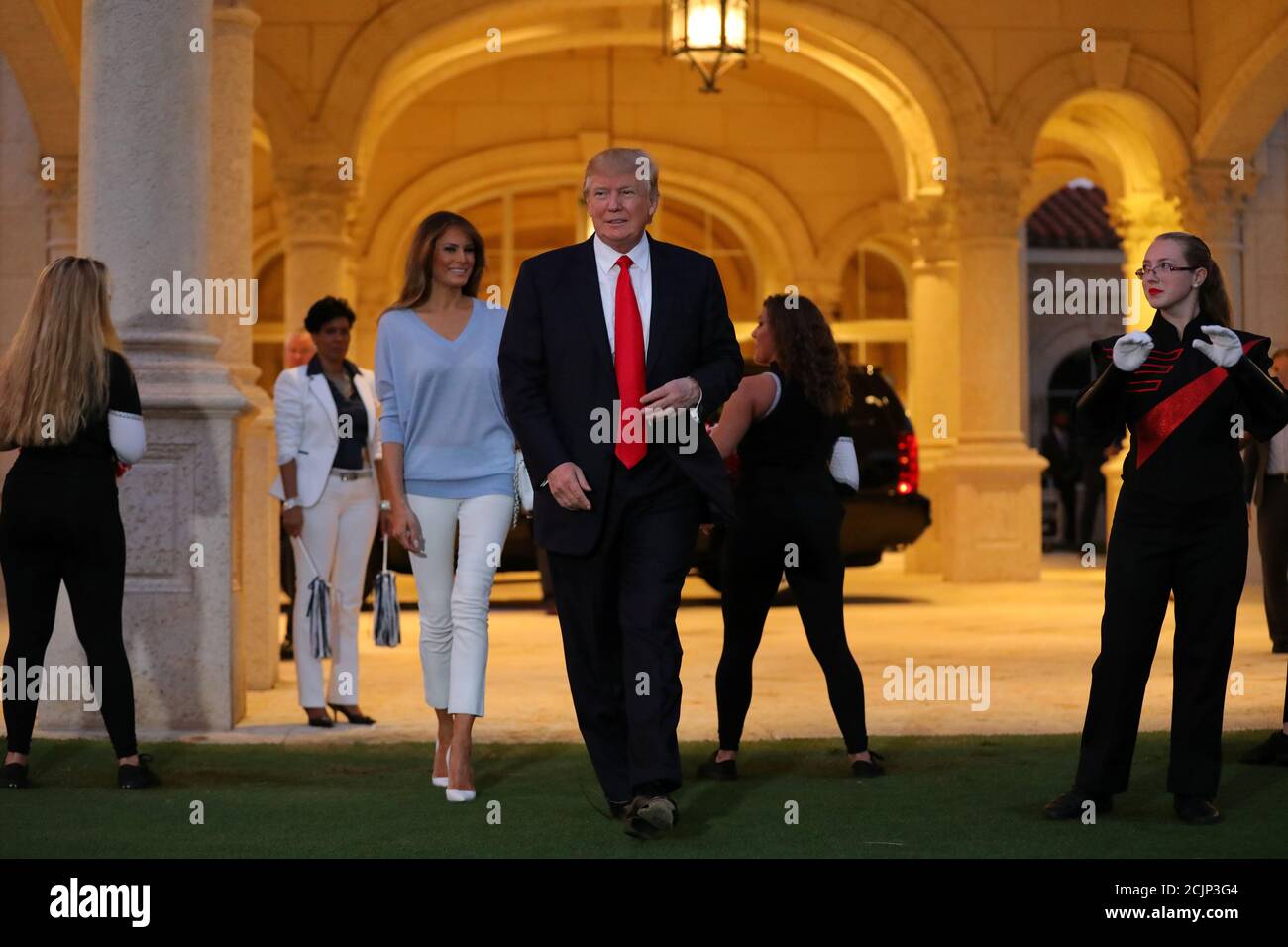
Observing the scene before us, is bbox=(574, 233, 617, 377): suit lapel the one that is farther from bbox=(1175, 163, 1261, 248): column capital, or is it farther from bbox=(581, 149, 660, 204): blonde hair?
bbox=(1175, 163, 1261, 248): column capital

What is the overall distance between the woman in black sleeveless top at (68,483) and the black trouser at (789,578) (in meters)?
2.15

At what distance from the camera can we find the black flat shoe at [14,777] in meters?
6.80

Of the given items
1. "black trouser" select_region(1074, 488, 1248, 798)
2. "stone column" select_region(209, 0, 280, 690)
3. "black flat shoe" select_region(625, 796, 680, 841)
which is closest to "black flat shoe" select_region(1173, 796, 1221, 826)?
"black trouser" select_region(1074, 488, 1248, 798)

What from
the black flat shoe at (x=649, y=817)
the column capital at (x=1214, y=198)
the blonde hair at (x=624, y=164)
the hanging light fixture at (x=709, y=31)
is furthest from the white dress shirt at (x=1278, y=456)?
the column capital at (x=1214, y=198)

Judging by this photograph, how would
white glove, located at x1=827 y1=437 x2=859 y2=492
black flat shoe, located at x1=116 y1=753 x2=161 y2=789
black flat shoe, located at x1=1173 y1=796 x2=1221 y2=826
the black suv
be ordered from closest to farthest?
1. black flat shoe, located at x1=1173 y1=796 x2=1221 y2=826
2. black flat shoe, located at x1=116 y1=753 x2=161 y2=789
3. white glove, located at x1=827 y1=437 x2=859 y2=492
4. the black suv

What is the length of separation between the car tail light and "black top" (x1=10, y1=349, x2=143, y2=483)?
10.1 metres

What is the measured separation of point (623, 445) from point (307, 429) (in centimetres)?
344

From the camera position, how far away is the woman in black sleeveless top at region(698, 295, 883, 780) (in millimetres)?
6941

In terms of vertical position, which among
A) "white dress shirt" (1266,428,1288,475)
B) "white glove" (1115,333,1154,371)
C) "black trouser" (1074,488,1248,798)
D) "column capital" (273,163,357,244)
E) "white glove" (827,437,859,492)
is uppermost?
"column capital" (273,163,357,244)

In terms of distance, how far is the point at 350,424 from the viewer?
8742 millimetres

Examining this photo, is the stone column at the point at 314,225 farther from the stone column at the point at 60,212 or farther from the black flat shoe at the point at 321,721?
the black flat shoe at the point at 321,721

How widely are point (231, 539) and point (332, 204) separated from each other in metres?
9.46

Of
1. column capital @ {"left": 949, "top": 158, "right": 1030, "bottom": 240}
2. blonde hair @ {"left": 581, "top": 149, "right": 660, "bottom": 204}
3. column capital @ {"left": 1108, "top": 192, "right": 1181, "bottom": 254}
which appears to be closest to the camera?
blonde hair @ {"left": 581, "top": 149, "right": 660, "bottom": 204}

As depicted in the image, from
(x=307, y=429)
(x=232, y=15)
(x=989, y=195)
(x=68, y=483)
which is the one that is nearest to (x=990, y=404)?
(x=989, y=195)
